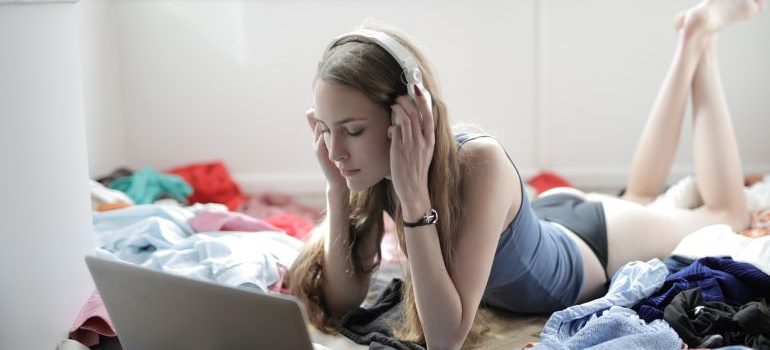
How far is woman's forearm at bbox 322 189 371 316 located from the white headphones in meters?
0.35

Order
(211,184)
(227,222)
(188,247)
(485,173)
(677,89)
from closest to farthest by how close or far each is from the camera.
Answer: (485,173)
(188,247)
(227,222)
(677,89)
(211,184)

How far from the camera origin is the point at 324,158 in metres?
1.66

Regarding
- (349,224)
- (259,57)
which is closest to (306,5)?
(259,57)

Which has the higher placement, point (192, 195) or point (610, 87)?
point (610, 87)

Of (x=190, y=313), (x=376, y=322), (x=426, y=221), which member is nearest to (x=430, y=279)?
(x=426, y=221)

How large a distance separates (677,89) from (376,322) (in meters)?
1.08

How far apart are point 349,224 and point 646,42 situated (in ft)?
4.94

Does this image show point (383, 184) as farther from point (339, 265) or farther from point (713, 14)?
point (713, 14)

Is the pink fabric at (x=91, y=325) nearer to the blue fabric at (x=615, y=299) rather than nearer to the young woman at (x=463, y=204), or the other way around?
the young woman at (x=463, y=204)

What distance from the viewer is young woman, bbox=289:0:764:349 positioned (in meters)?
1.45

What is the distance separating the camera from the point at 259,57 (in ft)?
9.57

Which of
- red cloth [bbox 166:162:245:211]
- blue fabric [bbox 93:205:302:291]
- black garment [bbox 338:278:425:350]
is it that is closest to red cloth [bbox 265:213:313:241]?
blue fabric [bbox 93:205:302:291]

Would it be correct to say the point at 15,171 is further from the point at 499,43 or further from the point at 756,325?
the point at 499,43

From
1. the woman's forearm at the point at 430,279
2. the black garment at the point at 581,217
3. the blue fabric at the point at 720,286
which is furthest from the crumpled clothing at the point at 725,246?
the woman's forearm at the point at 430,279
